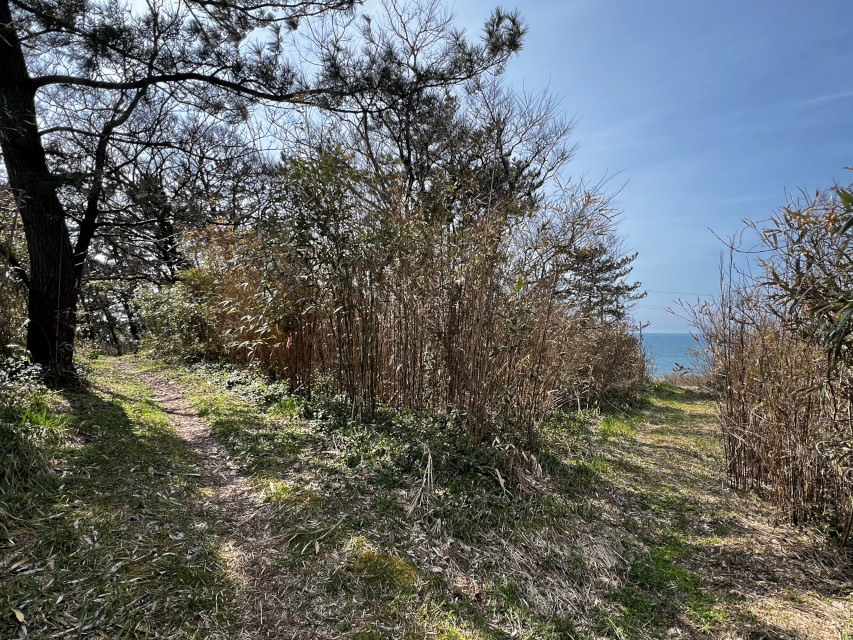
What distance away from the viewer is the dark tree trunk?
387 centimetres

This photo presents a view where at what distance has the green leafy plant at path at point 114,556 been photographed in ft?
5.18

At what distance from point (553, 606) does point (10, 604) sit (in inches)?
83.3

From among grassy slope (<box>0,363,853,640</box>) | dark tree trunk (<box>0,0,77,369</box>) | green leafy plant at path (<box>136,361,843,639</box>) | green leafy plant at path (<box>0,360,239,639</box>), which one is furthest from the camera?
dark tree trunk (<box>0,0,77,369</box>)

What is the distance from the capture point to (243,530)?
229 cm

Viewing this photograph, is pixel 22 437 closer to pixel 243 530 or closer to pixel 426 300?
pixel 243 530

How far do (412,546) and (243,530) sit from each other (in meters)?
0.88

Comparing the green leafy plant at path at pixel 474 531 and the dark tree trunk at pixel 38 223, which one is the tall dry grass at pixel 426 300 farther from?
the dark tree trunk at pixel 38 223

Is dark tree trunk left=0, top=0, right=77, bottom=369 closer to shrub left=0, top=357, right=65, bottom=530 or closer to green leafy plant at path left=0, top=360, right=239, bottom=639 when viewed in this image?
shrub left=0, top=357, right=65, bottom=530

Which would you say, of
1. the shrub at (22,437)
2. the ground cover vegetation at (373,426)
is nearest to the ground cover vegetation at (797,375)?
the ground cover vegetation at (373,426)

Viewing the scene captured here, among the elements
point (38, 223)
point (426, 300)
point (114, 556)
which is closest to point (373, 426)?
point (426, 300)

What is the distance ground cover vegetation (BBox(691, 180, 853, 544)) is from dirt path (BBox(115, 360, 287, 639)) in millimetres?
2637

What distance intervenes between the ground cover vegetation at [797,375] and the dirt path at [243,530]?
2.64 meters

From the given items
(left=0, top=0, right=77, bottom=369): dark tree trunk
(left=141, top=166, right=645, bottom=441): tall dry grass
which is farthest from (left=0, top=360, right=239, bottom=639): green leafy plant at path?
(left=0, top=0, right=77, bottom=369): dark tree trunk

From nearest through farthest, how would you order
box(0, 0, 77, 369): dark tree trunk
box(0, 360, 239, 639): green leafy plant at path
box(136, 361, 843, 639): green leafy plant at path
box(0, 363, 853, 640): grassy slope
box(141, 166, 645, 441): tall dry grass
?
box(0, 360, 239, 639): green leafy plant at path → box(0, 363, 853, 640): grassy slope → box(136, 361, 843, 639): green leafy plant at path → box(141, 166, 645, 441): tall dry grass → box(0, 0, 77, 369): dark tree trunk
